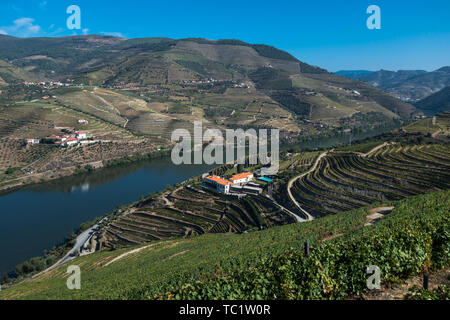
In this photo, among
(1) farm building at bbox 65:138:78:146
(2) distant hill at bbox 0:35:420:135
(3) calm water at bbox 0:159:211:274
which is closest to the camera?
(3) calm water at bbox 0:159:211:274

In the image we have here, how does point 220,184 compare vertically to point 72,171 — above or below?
above

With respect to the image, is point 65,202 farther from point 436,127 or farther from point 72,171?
point 436,127

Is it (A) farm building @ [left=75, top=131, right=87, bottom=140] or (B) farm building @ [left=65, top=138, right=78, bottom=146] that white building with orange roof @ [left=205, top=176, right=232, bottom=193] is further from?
(A) farm building @ [left=75, top=131, right=87, bottom=140]

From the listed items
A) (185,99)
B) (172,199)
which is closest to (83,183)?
(172,199)

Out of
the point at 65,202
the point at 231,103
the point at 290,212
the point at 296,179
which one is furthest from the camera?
the point at 231,103

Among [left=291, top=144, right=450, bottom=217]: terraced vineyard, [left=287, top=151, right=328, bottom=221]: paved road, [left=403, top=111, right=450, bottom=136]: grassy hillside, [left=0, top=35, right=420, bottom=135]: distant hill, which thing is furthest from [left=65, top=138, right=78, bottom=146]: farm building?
[left=403, top=111, right=450, bottom=136]: grassy hillside

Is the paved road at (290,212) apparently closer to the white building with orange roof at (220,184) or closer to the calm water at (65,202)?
the white building with orange roof at (220,184)

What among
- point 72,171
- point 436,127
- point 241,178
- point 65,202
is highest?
point 436,127

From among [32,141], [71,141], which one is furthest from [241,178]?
[32,141]
